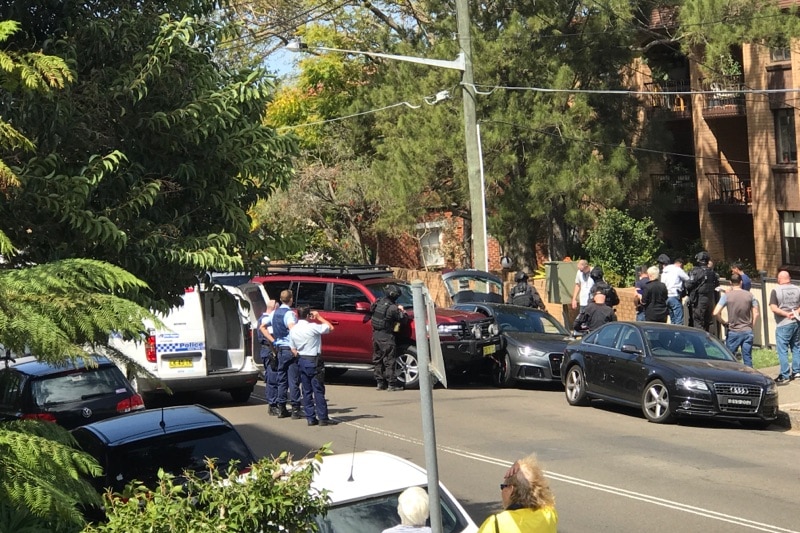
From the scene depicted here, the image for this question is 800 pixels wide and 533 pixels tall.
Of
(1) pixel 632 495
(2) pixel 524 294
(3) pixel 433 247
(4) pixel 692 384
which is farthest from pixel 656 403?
(3) pixel 433 247

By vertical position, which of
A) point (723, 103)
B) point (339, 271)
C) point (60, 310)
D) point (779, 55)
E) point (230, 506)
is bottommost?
point (230, 506)

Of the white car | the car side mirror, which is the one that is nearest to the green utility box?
the car side mirror

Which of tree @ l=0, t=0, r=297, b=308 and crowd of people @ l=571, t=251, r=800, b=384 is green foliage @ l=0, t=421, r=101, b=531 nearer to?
tree @ l=0, t=0, r=297, b=308

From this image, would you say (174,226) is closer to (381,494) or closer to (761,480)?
(381,494)

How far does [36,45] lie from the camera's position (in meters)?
7.81

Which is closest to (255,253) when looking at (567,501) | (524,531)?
(524,531)

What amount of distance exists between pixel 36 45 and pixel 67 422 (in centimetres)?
615

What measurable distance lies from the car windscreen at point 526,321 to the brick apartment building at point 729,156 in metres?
9.84

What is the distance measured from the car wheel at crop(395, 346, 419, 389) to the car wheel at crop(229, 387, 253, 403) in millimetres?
2701

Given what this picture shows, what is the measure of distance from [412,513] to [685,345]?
11175 millimetres

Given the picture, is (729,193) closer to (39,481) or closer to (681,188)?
(681,188)

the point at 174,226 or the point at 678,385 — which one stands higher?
the point at 174,226

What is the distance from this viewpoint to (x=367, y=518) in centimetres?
684

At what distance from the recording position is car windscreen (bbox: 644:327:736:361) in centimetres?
1656
